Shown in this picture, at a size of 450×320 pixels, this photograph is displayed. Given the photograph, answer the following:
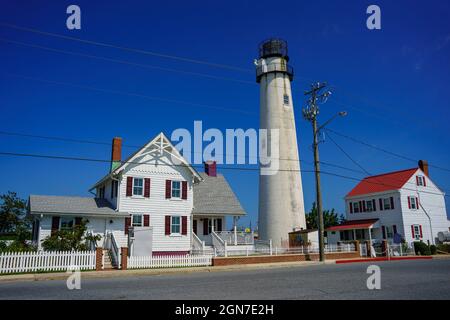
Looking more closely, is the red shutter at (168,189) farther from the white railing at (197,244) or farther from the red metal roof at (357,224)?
the red metal roof at (357,224)

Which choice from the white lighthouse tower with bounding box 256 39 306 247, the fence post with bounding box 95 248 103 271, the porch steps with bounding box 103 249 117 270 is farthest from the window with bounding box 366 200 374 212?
the fence post with bounding box 95 248 103 271

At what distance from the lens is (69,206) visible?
2448cm

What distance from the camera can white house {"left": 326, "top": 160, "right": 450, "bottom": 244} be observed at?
128 ft

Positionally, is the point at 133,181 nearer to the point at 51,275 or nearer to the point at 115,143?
the point at 115,143

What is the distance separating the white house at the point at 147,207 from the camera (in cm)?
2422

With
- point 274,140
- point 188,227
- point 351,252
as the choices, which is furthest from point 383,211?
point 188,227

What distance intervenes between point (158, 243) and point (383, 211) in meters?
26.5

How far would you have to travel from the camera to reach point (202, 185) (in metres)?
33.3

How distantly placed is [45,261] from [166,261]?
651 cm

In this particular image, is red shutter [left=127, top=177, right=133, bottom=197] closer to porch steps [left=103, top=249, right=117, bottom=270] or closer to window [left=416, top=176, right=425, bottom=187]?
porch steps [left=103, top=249, right=117, bottom=270]

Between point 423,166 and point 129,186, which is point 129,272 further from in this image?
point 423,166

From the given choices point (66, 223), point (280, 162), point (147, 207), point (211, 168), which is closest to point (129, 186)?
point (147, 207)

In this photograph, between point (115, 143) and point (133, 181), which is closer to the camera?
point (133, 181)
